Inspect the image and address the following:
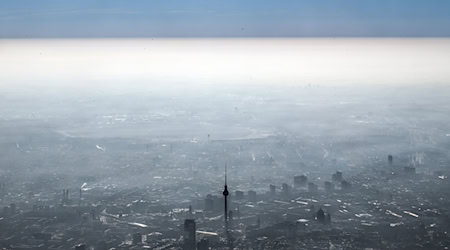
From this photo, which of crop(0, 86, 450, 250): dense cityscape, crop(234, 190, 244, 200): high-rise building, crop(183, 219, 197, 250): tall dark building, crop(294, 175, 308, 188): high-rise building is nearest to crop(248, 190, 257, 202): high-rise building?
crop(0, 86, 450, 250): dense cityscape

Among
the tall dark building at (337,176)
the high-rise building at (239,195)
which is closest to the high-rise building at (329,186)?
the tall dark building at (337,176)

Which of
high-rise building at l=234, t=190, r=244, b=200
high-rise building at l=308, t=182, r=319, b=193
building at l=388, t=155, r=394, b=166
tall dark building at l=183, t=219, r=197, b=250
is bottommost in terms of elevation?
tall dark building at l=183, t=219, r=197, b=250

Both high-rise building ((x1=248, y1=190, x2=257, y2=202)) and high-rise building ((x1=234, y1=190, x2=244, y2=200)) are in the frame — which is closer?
high-rise building ((x1=248, y1=190, x2=257, y2=202))

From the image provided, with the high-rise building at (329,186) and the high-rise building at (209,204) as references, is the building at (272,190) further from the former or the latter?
the high-rise building at (209,204)

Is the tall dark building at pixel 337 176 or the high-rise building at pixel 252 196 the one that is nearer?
the high-rise building at pixel 252 196

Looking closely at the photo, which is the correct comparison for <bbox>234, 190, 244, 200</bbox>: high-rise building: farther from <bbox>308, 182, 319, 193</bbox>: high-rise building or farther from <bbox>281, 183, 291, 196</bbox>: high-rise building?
<bbox>308, 182, 319, 193</bbox>: high-rise building

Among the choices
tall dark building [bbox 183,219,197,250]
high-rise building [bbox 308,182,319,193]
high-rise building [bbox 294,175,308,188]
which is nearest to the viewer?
tall dark building [bbox 183,219,197,250]

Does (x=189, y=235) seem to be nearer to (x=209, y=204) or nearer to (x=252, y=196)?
(x=209, y=204)

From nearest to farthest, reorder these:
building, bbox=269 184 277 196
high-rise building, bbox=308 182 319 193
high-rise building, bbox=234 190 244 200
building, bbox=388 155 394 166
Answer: high-rise building, bbox=234 190 244 200, building, bbox=269 184 277 196, high-rise building, bbox=308 182 319 193, building, bbox=388 155 394 166

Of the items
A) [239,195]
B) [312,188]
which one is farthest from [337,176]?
[239,195]
